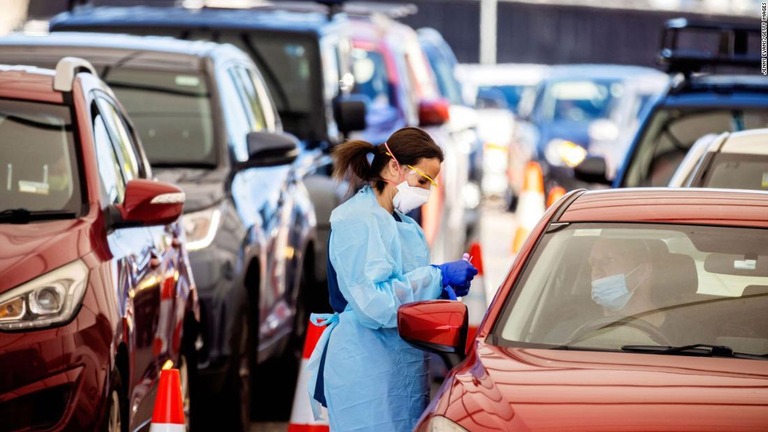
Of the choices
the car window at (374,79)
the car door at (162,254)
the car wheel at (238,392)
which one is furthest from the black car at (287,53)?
the car door at (162,254)

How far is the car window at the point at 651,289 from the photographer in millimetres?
6820

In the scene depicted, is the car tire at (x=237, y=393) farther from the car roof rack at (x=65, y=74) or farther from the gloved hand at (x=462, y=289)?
the gloved hand at (x=462, y=289)

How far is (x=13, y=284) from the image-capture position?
23.8 feet

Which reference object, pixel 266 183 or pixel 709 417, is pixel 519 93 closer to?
pixel 266 183

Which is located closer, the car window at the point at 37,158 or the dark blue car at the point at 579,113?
the car window at the point at 37,158

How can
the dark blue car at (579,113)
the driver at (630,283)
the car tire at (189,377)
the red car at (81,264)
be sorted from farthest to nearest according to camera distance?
the dark blue car at (579,113)
the car tire at (189,377)
the red car at (81,264)
the driver at (630,283)

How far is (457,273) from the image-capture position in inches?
285

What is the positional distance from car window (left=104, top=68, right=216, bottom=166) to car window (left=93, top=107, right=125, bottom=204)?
2.54 m

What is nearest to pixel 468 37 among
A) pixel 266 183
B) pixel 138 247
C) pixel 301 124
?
pixel 301 124

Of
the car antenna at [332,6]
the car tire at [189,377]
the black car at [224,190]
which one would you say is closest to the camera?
the car tire at [189,377]

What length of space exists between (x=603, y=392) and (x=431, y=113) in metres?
11.7

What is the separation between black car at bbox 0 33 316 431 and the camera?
10.3m

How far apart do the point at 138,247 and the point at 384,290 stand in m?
1.65

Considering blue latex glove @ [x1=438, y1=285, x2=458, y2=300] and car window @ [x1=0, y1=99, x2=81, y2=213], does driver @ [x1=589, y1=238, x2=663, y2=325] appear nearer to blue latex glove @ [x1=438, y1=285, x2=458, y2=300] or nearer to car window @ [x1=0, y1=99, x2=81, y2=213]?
blue latex glove @ [x1=438, y1=285, x2=458, y2=300]
